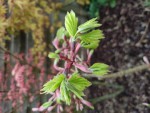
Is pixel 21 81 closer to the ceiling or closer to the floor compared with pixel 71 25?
closer to the floor

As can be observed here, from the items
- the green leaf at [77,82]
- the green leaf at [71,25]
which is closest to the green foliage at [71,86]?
the green leaf at [77,82]

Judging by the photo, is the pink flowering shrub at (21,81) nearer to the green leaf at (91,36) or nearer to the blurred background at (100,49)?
the blurred background at (100,49)

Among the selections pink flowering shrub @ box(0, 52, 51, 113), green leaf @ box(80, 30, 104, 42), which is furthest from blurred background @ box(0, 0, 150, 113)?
green leaf @ box(80, 30, 104, 42)

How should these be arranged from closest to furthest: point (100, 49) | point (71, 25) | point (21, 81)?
point (71, 25)
point (21, 81)
point (100, 49)

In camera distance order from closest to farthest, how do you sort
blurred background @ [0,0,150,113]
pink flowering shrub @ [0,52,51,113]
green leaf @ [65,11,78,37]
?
green leaf @ [65,11,78,37]
pink flowering shrub @ [0,52,51,113]
blurred background @ [0,0,150,113]

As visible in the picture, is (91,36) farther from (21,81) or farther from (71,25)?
(21,81)

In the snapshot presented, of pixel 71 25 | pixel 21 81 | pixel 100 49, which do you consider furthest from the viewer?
pixel 100 49

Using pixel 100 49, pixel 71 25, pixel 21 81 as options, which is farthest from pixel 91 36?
pixel 100 49

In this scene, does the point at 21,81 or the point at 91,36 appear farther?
the point at 21,81

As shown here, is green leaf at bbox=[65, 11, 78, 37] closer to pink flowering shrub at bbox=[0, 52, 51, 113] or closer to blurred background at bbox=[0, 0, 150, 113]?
pink flowering shrub at bbox=[0, 52, 51, 113]
